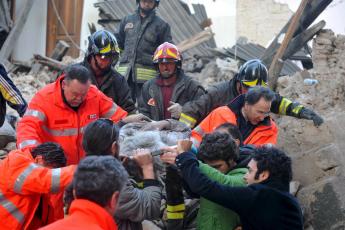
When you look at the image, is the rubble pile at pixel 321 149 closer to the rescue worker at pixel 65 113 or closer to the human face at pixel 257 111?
the human face at pixel 257 111

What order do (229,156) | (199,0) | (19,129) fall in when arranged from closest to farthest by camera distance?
(229,156) < (19,129) < (199,0)

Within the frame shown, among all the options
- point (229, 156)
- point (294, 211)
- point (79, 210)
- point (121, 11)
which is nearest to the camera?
point (79, 210)

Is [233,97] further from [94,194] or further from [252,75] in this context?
[94,194]

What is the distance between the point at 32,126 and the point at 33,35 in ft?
33.3

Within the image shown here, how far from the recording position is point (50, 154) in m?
3.71

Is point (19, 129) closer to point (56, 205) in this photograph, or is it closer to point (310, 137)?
point (56, 205)

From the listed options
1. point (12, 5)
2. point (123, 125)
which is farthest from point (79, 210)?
point (12, 5)

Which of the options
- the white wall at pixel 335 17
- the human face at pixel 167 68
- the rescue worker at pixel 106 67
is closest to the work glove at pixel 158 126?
the rescue worker at pixel 106 67

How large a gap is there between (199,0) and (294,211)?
14.9 metres

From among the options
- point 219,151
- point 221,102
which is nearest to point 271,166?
point 219,151

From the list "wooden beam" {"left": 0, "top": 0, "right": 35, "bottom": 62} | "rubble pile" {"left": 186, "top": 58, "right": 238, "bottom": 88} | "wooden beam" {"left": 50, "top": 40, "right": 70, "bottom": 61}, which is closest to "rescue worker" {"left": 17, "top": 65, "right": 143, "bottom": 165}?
"rubble pile" {"left": 186, "top": 58, "right": 238, "bottom": 88}

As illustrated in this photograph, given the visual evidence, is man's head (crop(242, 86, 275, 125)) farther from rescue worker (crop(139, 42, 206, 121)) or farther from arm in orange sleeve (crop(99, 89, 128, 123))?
rescue worker (crop(139, 42, 206, 121))

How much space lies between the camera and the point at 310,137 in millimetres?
6398

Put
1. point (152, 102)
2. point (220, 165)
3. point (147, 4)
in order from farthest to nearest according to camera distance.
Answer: point (147, 4) < point (152, 102) < point (220, 165)
